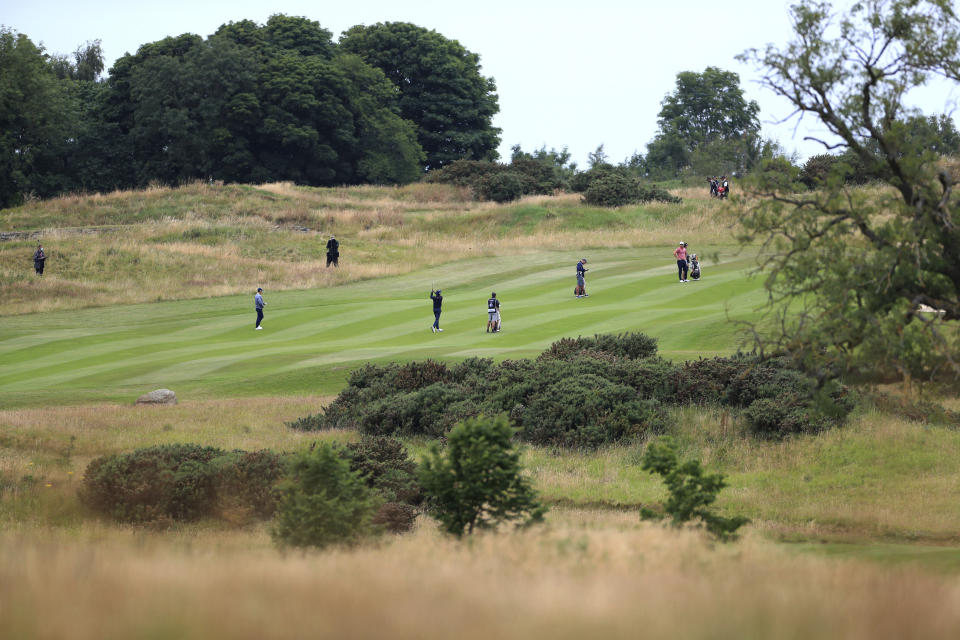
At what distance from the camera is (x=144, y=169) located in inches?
3996

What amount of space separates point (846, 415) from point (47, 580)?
1719 cm

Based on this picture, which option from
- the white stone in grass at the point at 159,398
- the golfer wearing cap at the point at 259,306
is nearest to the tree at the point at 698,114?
the golfer wearing cap at the point at 259,306

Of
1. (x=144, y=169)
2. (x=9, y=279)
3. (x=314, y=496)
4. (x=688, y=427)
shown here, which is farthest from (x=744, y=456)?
(x=144, y=169)

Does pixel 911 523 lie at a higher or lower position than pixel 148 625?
lower

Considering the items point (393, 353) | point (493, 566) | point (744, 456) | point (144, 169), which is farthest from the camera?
point (144, 169)

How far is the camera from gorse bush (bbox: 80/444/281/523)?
51.9 ft

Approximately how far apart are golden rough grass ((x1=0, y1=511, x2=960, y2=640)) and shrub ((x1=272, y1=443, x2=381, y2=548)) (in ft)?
5.89

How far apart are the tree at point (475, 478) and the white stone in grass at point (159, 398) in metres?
16.2

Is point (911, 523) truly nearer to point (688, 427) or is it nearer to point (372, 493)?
point (688, 427)

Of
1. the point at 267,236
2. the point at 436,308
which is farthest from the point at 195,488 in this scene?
the point at 267,236

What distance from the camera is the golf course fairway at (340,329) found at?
97.5ft

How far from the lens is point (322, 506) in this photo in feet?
38.5

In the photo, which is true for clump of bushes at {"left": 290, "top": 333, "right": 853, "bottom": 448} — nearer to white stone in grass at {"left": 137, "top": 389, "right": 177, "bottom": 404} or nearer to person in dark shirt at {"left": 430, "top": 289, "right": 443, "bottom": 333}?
white stone in grass at {"left": 137, "top": 389, "right": 177, "bottom": 404}

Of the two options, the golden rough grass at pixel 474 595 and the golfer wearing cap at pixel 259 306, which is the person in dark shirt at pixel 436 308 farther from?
the golden rough grass at pixel 474 595
